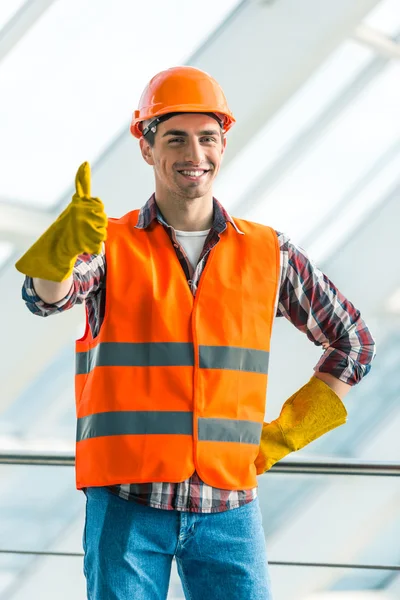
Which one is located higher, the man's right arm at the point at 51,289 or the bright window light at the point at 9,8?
the bright window light at the point at 9,8

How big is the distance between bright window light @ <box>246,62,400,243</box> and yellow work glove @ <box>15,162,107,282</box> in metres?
5.16

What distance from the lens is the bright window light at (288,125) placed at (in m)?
5.53

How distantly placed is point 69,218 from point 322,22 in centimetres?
264

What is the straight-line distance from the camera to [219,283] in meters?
1.56

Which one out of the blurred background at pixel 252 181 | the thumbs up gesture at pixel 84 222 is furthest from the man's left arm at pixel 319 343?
the blurred background at pixel 252 181

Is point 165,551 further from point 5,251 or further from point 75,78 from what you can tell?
point 75,78

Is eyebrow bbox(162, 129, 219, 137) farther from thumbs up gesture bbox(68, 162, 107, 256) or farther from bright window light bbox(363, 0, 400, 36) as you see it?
bright window light bbox(363, 0, 400, 36)

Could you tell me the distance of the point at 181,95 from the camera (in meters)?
1.57

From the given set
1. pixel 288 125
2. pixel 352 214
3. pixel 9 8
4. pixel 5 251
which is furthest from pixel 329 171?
pixel 9 8

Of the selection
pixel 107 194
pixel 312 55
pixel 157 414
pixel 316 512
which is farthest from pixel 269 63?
pixel 316 512

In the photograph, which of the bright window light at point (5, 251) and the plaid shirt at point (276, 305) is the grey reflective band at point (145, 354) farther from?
the bright window light at point (5, 251)

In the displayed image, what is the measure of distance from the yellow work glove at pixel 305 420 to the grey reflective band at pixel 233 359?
0.21 m

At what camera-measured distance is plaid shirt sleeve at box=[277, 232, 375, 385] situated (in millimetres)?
1666

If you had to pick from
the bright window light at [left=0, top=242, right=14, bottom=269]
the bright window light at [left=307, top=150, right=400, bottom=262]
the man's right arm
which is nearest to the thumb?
the man's right arm
